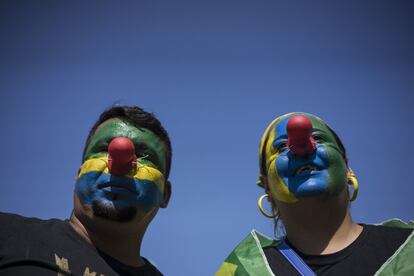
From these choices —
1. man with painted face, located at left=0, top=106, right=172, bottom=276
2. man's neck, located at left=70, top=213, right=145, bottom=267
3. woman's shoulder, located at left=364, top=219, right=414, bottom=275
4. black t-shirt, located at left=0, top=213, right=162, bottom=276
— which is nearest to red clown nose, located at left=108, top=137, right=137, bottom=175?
man with painted face, located at left=0, top=106, right=172, bottom=276

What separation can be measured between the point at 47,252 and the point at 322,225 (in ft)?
5.98

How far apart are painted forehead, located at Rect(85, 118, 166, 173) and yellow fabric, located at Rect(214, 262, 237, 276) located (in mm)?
883

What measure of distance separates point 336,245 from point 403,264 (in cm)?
44

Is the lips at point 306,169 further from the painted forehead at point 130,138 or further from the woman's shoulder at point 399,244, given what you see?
the painted forehead at point 130,138

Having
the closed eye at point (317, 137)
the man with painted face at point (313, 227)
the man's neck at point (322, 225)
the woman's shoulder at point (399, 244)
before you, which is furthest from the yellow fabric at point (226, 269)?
the closed eye at point (317, 137)

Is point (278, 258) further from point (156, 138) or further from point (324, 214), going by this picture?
point (156, 138)

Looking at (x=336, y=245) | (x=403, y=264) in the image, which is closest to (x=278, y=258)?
(x=336, y=245)

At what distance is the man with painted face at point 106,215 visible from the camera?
256 cm

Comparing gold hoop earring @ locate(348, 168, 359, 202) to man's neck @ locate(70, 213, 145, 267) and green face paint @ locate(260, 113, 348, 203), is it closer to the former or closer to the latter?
green face paint @ locate(260, 113, 348, 203)

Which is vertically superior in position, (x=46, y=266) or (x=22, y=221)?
(x=22, y=221)

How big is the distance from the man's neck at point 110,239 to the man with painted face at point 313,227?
26.7 inches

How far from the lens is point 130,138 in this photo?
10.9ft

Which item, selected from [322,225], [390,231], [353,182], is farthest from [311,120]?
[390,231]

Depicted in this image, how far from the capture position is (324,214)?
9.75 ft
